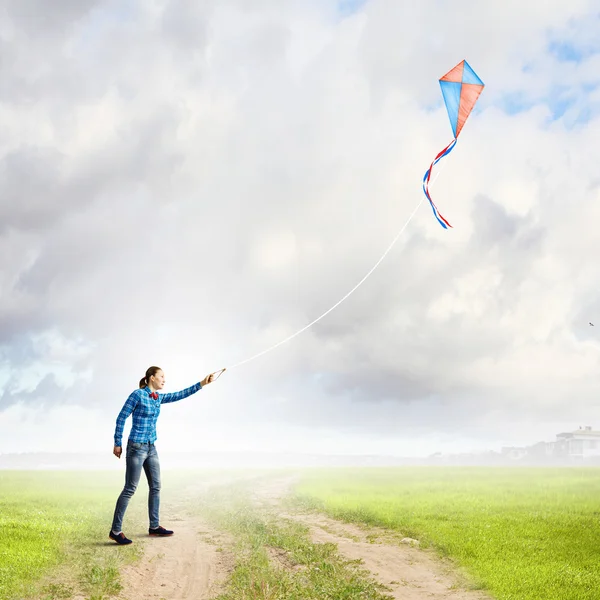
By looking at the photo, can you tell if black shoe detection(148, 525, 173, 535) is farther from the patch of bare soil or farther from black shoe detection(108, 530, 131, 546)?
the patch of bare soil

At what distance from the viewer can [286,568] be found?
48.0 feet

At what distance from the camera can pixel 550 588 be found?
1351 centimetres

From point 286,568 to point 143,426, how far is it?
17.1 ft

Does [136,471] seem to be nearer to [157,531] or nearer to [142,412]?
[142,412]

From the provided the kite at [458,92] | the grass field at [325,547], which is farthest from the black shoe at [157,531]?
the kite at [458,92]

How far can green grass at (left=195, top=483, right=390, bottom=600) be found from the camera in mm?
12383

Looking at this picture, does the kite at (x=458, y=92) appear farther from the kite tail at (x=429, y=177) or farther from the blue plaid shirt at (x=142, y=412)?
the blue plaid shirt at (x=142, y=412)

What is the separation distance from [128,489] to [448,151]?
1530 centimetres

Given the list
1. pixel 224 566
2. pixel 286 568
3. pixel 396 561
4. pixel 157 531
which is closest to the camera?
pixel 286 568

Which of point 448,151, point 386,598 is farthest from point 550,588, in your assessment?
point 448,151

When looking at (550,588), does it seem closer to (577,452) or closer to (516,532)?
(516,532)

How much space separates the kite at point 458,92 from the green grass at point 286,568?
13.6m

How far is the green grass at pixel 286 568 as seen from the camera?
40.6 ft

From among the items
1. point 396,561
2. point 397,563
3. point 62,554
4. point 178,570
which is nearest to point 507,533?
point 396,561
